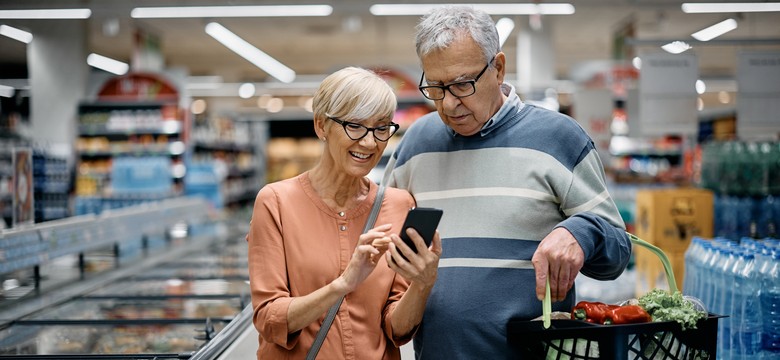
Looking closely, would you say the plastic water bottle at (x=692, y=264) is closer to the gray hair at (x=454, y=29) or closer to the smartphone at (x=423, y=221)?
the gray hair at (x=454, y=29)

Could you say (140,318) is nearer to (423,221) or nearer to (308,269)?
(308,269)

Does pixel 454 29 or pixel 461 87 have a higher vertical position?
pixel 454 29

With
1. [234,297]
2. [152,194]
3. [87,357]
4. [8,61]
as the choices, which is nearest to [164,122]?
[152,194]

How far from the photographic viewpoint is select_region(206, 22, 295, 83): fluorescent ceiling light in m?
12.9

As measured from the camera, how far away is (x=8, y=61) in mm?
16062

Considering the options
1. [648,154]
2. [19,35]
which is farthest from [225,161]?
[648,154]

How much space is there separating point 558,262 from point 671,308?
27 cm

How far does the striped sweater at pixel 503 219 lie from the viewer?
1.70 m

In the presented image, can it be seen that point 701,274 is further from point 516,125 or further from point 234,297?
point 234,297

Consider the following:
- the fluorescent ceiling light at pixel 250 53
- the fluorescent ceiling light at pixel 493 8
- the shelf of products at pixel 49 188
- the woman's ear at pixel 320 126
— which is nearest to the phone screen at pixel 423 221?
the woman's ear at pixel 320 126

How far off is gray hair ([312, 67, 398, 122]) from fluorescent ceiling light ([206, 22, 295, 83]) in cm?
1071

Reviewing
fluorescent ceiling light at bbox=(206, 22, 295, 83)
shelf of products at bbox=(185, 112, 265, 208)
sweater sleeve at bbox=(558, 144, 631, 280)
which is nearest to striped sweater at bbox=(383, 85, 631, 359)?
sweater sleeve at bbox=(558, 144, 631, 280)

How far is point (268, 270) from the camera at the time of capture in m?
1.58

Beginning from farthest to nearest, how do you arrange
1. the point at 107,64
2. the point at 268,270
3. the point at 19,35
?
the point at 107,64 < the point at 19,35 < the point at 268,270
